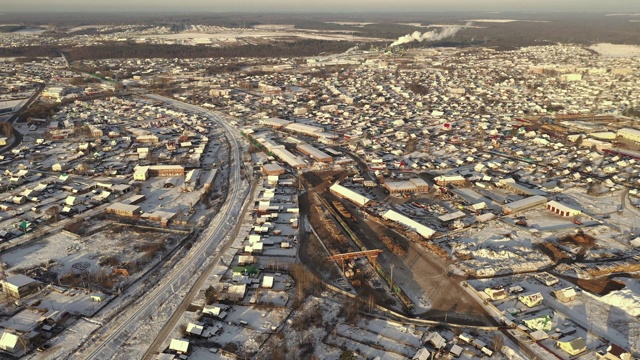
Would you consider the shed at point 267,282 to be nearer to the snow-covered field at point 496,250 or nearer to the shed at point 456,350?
the shed at point 456,350

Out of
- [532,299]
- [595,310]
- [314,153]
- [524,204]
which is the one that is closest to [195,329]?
[532,299]

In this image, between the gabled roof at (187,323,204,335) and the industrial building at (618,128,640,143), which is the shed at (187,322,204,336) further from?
the industrial building at (618,128,640,143)

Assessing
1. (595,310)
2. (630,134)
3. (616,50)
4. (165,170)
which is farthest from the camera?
(616,50)

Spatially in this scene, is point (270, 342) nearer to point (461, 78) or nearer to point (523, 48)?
point (461, 78)

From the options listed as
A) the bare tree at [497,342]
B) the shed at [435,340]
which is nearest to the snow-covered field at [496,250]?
the bare tree at [497,342]

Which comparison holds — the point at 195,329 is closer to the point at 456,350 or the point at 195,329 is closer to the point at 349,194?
the point at 456,350

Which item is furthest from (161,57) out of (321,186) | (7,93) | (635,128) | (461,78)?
(635,128)

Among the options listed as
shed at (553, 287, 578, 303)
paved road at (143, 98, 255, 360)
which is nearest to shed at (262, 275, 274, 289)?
paved road at (143, 98, 255, 360)
